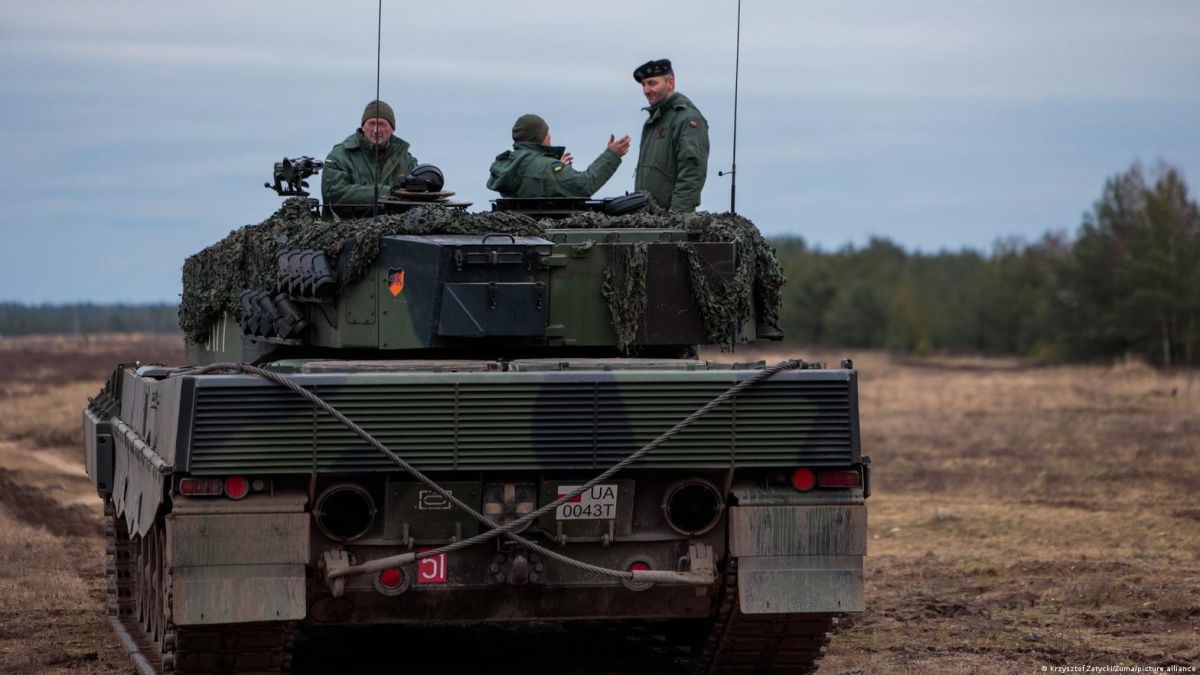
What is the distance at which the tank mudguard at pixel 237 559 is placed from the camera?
8.02 metres

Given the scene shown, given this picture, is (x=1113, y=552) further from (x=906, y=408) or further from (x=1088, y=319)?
(x=1088, y=319)

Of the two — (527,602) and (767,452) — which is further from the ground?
(767,452)

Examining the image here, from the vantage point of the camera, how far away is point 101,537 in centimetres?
1600

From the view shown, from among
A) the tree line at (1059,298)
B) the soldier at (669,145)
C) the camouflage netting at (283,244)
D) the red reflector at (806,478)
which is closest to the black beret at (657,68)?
the soldier at (669,145)

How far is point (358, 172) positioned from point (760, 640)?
401cm

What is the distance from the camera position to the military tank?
26.5 ft

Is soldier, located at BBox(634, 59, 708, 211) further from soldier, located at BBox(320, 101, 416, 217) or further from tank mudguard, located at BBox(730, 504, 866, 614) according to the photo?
tank mudguard, located at BBox(730, 504, 866, 614)

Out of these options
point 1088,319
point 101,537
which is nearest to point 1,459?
point 101,537

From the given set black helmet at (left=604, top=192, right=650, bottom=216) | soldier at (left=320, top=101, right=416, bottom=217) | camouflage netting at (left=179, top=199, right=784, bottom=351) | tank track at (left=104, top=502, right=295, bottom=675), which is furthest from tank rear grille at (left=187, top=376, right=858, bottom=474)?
soldier at (left=320, top=101, right=416, bottom=217)

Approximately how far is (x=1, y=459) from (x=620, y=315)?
48.7 feet

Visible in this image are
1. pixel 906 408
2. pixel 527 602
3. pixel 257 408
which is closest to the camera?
pixel 257 408

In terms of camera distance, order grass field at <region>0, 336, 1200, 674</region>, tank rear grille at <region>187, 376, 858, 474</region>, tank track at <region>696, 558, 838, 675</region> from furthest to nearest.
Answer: grass field at <region>0, 336, 1200, 674</region> < tank track at <region>696, 558, 838, 675</region> < tank rear grille at <region>187, 376, 858, 474</region>

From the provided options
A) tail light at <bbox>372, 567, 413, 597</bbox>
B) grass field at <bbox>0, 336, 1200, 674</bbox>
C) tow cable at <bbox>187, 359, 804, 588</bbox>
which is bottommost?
grass field at <bbox>0, 336, 1200, 674</bbox>

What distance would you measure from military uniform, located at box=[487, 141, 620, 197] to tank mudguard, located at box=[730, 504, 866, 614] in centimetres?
318
